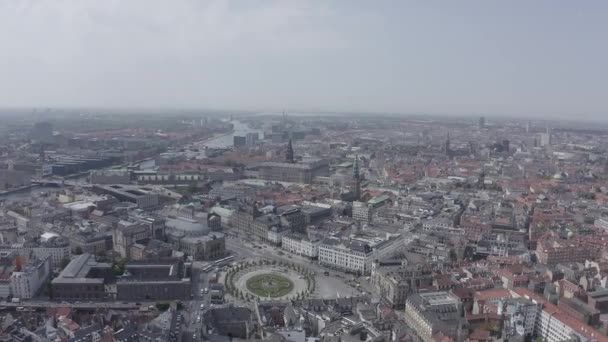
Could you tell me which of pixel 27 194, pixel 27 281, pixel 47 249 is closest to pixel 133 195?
pixel 27 194

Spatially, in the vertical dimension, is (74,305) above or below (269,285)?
above

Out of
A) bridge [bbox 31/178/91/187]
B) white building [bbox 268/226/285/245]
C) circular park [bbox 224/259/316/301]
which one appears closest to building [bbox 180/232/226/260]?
circular park [bbox 224/259/316/301]

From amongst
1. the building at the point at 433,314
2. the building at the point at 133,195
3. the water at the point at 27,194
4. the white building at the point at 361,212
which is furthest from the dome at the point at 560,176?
the water at the point at 27,194

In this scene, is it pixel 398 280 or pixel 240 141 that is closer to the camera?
pixel 398 280

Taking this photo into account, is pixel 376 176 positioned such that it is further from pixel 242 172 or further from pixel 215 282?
pixel 215 282

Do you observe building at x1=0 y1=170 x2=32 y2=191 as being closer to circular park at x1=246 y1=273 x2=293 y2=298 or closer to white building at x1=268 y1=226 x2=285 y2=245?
white building at x1=268 y1=226 x2=285 y2=245

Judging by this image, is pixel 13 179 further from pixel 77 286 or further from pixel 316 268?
pixel 316 268
